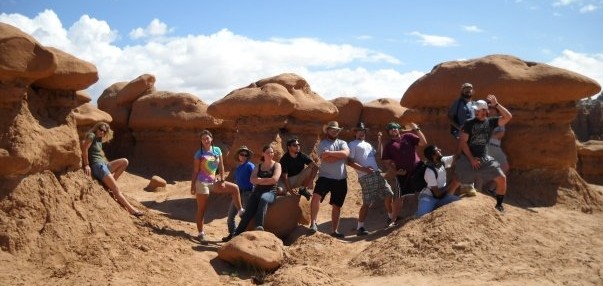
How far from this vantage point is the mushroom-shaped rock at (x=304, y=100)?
1018 cm

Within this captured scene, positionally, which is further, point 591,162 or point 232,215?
point 591,162

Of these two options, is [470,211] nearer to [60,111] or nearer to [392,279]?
[392,279]

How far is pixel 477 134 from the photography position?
6.50 metres

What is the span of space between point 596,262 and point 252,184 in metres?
4.19

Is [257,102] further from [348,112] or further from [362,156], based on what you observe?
[348,112]

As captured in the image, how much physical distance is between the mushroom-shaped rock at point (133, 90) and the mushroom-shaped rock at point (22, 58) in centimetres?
993

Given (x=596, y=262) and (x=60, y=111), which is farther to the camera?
(x=60, y=111)

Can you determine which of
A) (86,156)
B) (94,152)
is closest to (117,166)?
(94,152)

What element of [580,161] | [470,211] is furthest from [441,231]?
[580,161]

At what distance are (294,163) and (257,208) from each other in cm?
81

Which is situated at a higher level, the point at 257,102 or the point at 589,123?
the point at 257,102

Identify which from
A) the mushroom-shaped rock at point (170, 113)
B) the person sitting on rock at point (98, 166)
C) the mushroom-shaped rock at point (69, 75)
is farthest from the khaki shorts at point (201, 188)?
the mushroom-shaped rock at point (170, 113)

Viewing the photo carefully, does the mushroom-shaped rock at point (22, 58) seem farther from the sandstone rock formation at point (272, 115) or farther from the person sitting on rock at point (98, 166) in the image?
the sandstone rock formation at point (272, 115)

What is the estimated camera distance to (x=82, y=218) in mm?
5145
